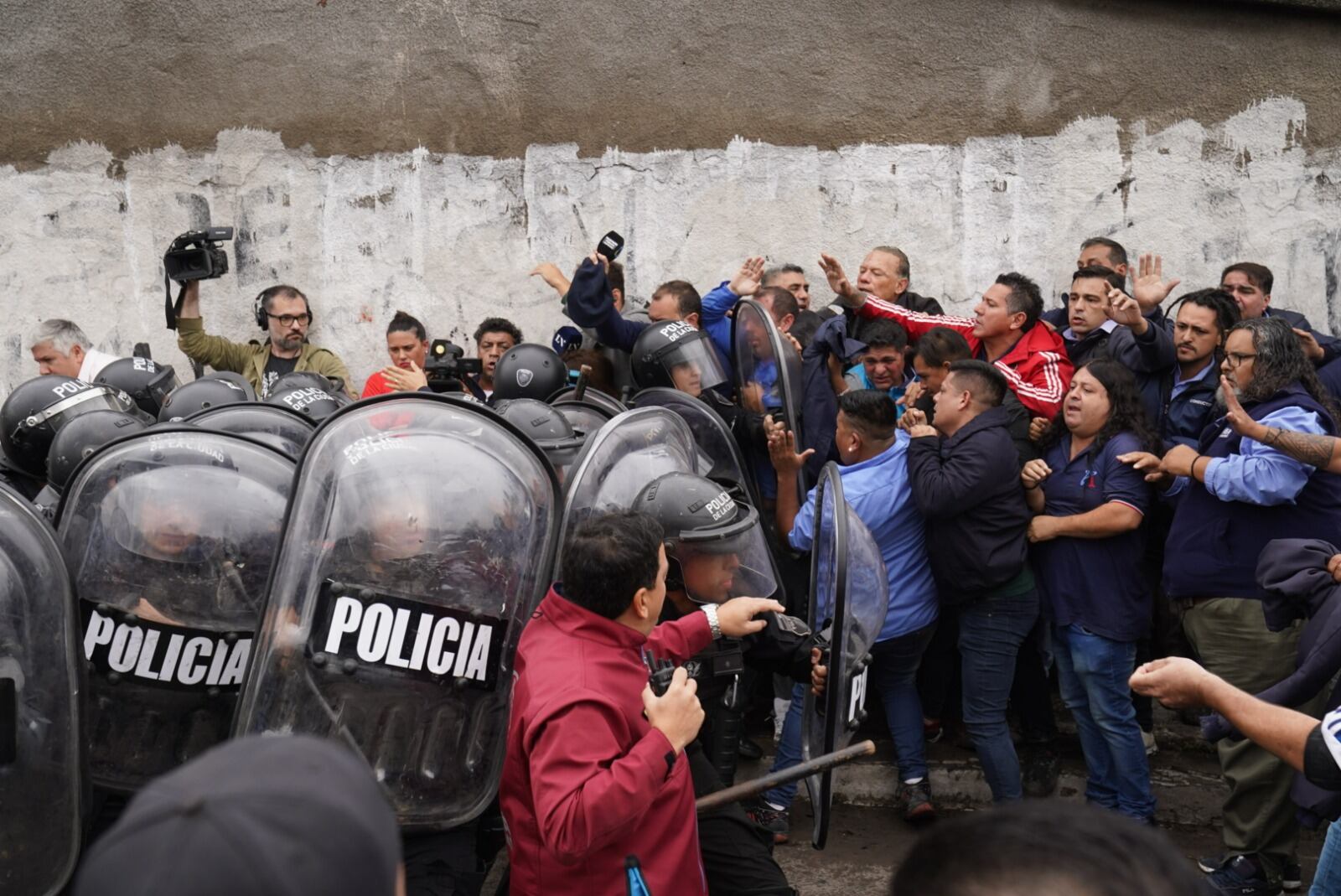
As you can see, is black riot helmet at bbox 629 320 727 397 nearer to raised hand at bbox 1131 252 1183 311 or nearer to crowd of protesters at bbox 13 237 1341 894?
crowd of protesters at bbox 13 237 1341 894

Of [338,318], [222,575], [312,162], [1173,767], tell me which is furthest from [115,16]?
[1173,767]

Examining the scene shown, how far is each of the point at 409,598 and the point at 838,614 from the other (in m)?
1.11

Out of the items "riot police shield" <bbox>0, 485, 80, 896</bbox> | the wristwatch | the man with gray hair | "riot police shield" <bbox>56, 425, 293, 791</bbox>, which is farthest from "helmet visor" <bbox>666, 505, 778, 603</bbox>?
the man with gray hair

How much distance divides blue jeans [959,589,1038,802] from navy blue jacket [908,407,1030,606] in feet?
0.41

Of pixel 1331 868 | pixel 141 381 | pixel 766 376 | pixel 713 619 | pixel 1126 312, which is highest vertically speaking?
pixel 1126 312

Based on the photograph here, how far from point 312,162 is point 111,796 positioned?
213 inches

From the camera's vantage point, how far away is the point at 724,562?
11.9 feet

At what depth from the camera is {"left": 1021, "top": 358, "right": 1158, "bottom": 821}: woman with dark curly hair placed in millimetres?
4926

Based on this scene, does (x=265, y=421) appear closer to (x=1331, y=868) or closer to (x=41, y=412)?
(x=41, y=412)

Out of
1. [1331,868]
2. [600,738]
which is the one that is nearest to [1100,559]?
[1331,868]

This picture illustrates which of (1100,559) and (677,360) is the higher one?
(677,360)

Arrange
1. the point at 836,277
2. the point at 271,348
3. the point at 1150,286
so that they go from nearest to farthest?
the point at 1150,286 < the point at 836,277 < the point at 271,348

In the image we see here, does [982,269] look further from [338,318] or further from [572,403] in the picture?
[338,318]

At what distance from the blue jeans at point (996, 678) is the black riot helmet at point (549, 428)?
5.63 feet
